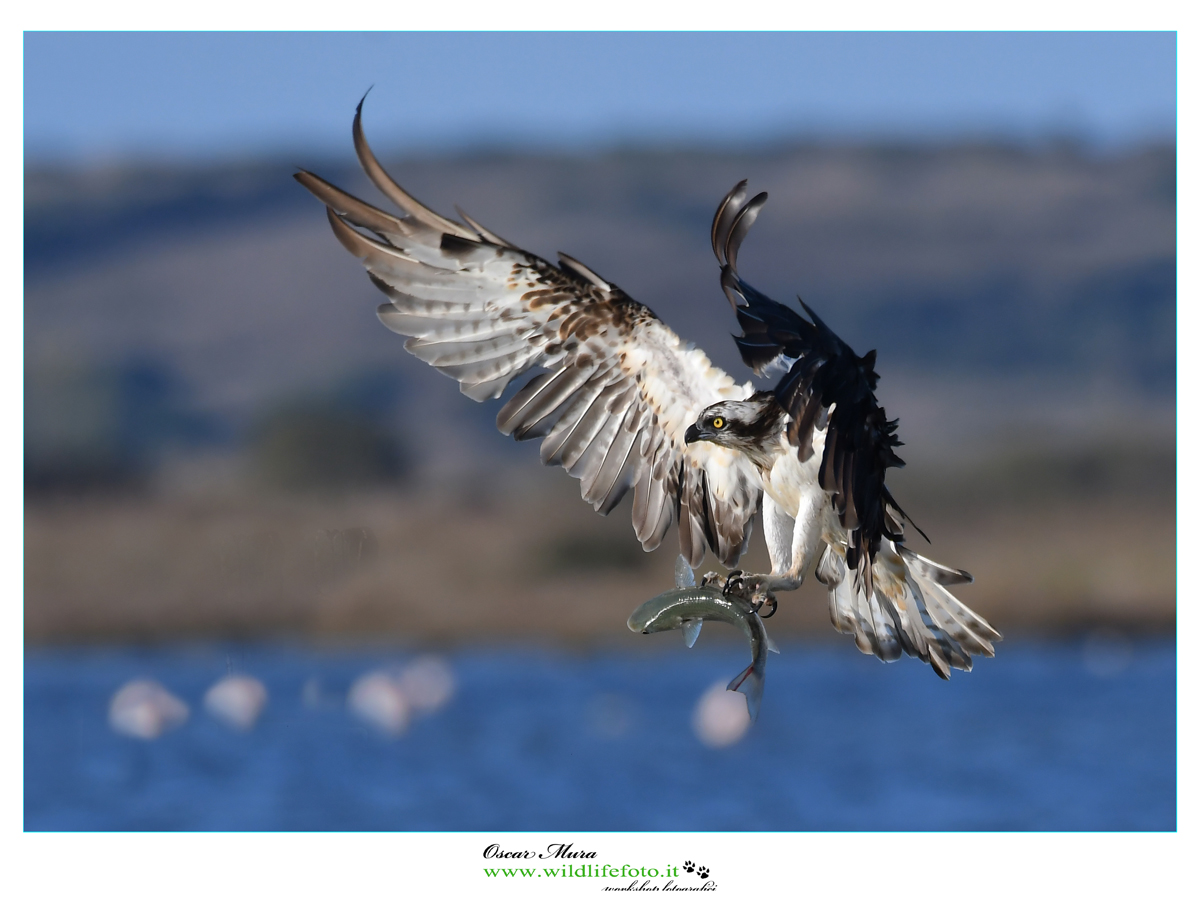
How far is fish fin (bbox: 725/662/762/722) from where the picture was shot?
13.4 ft

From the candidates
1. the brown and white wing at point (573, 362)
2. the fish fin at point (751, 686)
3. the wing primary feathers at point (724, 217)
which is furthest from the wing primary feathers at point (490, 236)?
the fish fin at point (751, 686)

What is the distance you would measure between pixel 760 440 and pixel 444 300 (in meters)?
1.39

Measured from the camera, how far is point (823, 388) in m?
3.98

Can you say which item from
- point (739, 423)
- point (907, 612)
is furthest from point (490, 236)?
point (907, 612)

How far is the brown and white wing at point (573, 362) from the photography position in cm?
473

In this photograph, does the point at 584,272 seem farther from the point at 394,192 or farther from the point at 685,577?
the point at 685,577

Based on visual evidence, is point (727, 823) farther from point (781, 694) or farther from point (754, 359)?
point (754, 359)

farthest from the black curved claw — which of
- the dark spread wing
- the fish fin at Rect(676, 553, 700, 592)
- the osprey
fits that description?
the dark spread wing

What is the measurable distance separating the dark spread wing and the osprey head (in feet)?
0.36

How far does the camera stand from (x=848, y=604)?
4.80 m

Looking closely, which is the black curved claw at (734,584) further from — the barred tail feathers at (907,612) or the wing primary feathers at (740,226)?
the wing primary feathers at (740,226)

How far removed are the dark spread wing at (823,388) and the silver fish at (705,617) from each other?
1.51ft

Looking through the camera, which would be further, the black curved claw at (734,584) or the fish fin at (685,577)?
the fish fin at (685,577)

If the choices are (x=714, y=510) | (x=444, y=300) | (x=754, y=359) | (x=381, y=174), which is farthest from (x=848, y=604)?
(x=381, y=174)
